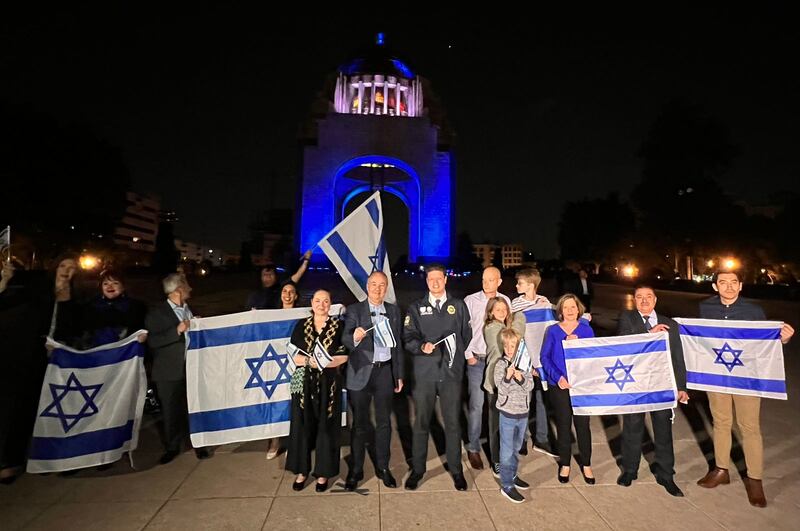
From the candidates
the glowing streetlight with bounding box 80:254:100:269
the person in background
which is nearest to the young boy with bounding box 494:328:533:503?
the person in background

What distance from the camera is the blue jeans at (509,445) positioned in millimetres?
4207

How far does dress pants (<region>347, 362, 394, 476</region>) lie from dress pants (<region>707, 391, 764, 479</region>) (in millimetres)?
3417

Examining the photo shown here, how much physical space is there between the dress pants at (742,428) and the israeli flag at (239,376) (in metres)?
4.70

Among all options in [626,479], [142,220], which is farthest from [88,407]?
[142,220]

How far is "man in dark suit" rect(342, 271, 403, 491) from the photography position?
4414 mm

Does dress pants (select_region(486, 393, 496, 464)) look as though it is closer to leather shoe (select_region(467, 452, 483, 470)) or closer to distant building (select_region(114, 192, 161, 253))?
leather shoe (select_region(467, 452, 483, 470))

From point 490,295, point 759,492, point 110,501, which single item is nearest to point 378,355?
point 490,295

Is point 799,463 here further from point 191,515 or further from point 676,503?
point 191,515

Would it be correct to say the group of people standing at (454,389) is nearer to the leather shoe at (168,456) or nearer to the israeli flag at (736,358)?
the israeli flag at (736,358)

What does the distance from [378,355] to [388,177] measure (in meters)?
43.5

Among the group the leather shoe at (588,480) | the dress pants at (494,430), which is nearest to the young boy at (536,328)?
the dress pants at (494,430)

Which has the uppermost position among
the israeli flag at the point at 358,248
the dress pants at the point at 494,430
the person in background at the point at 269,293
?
the israeli flag at the point at 358,248

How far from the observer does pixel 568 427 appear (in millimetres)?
4559

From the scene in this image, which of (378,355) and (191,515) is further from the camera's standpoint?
(378,355)
